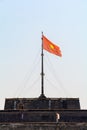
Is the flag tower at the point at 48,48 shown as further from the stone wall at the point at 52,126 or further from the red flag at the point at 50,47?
the stone wall at the point at 52,126

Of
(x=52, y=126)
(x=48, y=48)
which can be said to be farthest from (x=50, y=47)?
(x=52, y=126)

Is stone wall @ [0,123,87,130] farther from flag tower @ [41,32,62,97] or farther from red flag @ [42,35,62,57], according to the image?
red flag @ [42,35,62,57]

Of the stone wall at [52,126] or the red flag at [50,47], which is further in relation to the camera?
the red flag at [50,47]

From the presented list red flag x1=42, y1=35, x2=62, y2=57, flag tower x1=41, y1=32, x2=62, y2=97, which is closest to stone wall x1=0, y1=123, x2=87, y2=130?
flag tower x1=41, y1=32, x2=62, y2=97

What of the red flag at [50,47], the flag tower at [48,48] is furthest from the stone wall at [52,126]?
the red flag at [50,47]

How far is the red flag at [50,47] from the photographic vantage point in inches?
1182

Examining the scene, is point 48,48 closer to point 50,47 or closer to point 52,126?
point 50,47

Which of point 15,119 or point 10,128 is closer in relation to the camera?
point 10,128

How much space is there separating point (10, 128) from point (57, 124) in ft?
11.9

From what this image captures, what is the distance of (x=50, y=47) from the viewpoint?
30453mm

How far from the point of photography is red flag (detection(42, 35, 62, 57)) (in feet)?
98.5

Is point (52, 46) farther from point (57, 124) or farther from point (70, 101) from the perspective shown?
point (57, 124)

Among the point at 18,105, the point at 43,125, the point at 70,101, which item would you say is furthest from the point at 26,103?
the point at 43,125

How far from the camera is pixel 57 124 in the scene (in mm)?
21609
